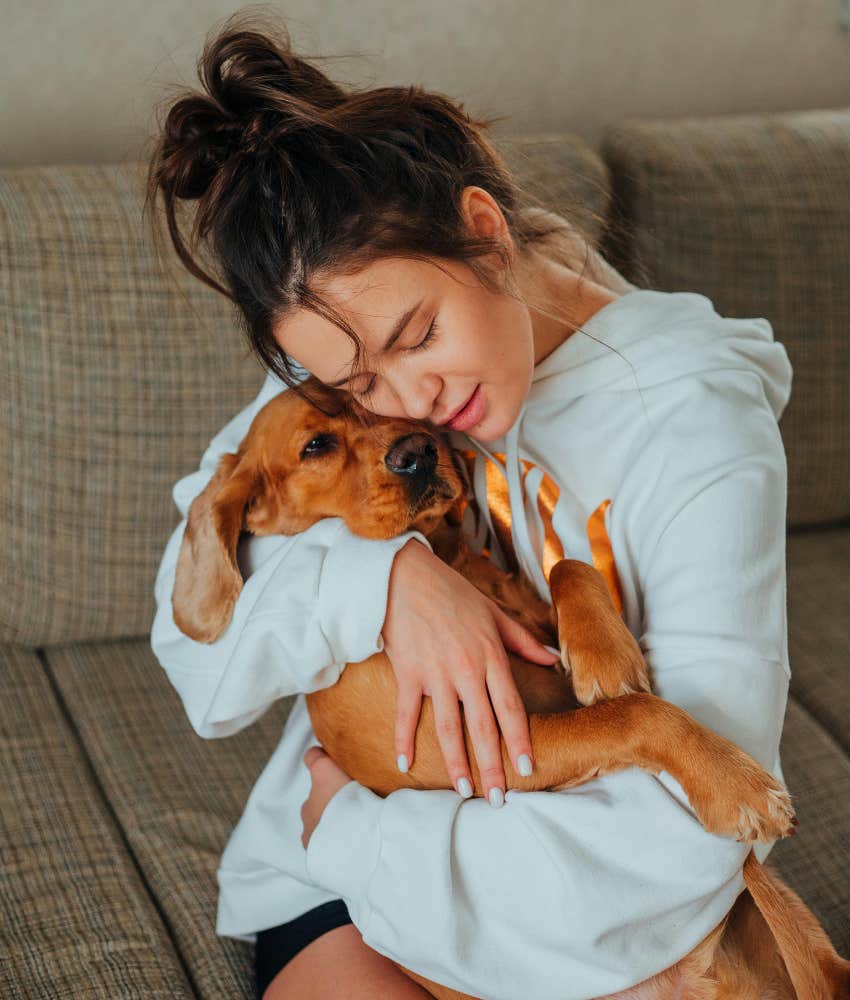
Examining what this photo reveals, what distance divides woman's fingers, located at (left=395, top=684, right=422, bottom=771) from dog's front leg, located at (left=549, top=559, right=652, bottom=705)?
0.19 meters

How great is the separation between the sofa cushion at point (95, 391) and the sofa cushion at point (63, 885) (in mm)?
235

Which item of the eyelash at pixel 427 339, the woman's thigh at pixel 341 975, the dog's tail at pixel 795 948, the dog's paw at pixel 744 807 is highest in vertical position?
the eyelash at pixel 427 339

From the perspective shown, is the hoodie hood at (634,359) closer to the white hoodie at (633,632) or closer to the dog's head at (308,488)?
the white hoodie at (633,632)

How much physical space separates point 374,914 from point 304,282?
2.44 ft

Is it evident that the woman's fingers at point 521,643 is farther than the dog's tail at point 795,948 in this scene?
Yes

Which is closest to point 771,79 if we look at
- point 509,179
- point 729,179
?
point 729,179

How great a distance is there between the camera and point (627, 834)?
1.18 m

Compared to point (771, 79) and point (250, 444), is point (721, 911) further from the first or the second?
point (771, 79)

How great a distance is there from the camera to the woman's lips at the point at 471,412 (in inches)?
53.4

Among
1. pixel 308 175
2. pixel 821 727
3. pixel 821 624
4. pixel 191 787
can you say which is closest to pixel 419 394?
pixel 308 175

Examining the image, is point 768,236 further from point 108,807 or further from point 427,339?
point 108,807

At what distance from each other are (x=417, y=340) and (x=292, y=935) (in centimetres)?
82

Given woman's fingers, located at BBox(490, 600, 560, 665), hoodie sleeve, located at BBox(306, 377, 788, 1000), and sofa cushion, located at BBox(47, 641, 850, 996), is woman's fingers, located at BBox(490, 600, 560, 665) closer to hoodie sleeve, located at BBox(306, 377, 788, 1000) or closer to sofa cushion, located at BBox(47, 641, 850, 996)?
hoodie sleeve, located at BBox(306, 377, 788, 1000)

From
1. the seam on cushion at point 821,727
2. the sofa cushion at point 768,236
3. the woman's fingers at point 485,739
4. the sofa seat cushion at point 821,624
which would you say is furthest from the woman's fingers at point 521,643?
the sofa cushion at point 768,236
